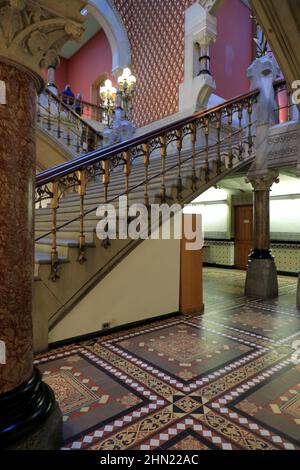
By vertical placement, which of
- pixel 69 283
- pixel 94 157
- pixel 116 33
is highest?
pixel 116 33

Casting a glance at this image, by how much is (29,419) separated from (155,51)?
8.79m

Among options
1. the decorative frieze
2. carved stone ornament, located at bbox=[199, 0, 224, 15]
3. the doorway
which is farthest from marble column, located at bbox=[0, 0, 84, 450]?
the doorway

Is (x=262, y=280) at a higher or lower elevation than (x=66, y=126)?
lower

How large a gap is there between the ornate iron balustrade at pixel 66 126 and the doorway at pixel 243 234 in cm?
440

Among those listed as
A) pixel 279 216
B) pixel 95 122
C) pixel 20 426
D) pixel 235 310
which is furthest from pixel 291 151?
pixel 95 122

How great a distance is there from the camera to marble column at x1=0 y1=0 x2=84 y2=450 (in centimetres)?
125

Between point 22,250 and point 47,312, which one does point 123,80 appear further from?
point 22,250

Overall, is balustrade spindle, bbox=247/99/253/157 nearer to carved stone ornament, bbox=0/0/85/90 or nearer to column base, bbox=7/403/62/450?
carved stone ornament, bbox=0/0/85/90

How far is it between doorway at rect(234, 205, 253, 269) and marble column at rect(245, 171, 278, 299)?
3.51 meters

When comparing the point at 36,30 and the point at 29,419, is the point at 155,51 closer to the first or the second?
the point at 36,30

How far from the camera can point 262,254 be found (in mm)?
4812

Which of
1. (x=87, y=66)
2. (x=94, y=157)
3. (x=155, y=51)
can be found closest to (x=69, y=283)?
(x=94, y=157)

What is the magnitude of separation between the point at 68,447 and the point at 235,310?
2.98 metres

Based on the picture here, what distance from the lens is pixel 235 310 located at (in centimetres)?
402
